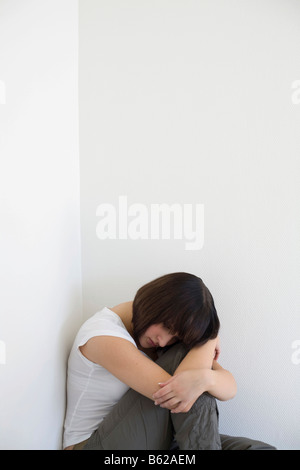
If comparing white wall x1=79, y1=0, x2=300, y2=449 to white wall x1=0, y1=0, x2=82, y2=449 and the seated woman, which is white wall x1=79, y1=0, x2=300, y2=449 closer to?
white wall x1=0, y1=0, x2=82, y2=449

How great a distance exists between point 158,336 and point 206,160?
0.69 metres

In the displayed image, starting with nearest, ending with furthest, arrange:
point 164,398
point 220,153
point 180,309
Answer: point 164,398, point 180,309, point 220,153

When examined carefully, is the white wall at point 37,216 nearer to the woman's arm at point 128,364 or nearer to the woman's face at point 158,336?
the woman's arm at point 128,364

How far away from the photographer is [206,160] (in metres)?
1.61

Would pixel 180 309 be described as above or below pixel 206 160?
below

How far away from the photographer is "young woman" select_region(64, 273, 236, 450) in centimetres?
120

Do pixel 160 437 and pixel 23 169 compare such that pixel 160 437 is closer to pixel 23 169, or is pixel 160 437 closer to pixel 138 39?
pixel 23 169

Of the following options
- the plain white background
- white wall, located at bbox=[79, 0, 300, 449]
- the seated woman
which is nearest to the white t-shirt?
the seated woman

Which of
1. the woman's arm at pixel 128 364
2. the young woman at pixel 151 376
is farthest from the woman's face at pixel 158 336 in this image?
the woman's arm at pixel 128 364

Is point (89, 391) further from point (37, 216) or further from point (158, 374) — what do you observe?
point (37, 216)

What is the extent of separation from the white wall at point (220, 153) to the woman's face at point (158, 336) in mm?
335

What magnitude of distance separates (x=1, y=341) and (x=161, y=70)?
1.16 metres

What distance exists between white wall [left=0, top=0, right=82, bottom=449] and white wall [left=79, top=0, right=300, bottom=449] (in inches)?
5.5

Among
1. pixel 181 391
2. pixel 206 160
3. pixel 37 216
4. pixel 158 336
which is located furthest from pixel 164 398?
pixel 206 160
